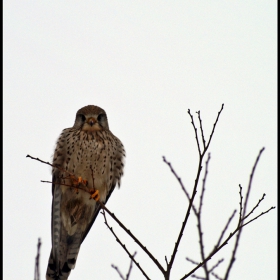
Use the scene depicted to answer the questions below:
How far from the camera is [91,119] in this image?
536 centimetres

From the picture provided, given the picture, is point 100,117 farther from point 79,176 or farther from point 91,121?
point 79,176

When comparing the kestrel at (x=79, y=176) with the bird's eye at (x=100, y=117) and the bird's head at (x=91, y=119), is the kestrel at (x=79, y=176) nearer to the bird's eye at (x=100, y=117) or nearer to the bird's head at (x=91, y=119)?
the bird's head at (x=91, y=119)

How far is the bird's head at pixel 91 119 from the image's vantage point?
530cm

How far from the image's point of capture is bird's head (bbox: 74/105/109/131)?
5301 millimetres

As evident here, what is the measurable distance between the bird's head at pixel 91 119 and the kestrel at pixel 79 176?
0.07 ft

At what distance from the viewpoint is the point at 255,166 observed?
10.3 feet

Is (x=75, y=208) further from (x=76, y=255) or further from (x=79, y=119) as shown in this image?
(x=79, y=119)

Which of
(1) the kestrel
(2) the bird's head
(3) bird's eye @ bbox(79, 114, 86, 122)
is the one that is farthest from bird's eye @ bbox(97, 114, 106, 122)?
(1) the kestrel

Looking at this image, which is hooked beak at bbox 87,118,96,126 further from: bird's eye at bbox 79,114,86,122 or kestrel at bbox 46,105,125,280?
bird's eye at bbox 79,114,86,122

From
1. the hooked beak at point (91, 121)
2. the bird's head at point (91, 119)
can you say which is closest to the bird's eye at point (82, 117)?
the bird's head at point (91, 119)

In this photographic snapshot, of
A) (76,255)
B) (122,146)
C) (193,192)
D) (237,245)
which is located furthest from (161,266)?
(122,146)

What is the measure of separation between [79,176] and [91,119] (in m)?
0.73

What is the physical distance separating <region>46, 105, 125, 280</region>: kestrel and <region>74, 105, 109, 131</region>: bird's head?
0.07 feet

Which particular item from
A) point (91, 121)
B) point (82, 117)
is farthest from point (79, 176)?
point (82, 117)
